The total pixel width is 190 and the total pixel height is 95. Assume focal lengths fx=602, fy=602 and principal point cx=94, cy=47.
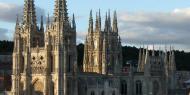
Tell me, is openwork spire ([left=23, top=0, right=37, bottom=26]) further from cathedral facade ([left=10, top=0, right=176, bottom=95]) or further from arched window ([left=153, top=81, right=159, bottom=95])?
arched window ([left=153, top=81, right=159, bottom=95])

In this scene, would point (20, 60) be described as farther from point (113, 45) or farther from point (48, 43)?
point (113, 45)

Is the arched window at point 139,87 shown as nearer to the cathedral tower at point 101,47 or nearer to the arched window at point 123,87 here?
the arched window at point 123,87

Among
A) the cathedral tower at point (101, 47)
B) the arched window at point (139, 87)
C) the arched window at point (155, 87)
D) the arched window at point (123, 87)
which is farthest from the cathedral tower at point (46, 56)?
the arched window at point (155, 87)

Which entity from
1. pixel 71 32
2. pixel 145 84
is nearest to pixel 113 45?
pixel 145 84

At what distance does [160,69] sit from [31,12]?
4017 centimetres

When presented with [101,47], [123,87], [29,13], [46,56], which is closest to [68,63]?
[46,56]

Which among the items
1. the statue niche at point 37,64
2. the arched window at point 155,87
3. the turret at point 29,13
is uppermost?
the turret at point 29,13

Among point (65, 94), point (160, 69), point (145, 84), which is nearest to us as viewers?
point (65, 94)

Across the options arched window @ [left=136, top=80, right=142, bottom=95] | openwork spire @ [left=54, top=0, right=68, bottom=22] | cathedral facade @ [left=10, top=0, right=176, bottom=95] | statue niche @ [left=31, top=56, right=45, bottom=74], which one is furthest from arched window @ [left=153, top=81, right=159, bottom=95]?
openwork spire @ [left=54, top=0, right=68, bottom=22]

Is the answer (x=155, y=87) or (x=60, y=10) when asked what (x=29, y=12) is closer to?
(x=60, y=10)

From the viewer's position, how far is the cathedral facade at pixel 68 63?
126688 millimetres

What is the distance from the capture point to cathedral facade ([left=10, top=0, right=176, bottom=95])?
416ft

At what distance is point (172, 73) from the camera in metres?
156

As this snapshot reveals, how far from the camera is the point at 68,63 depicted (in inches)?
5049
